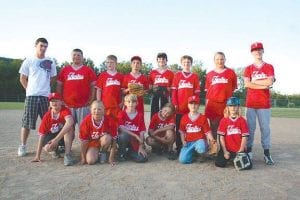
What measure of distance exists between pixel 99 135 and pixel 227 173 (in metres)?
2.33

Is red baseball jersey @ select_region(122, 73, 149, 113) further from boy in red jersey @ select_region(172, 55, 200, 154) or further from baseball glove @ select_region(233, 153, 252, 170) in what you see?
baseball glove @ select_region(233, 153, 252, 170)

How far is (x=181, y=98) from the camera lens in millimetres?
7645

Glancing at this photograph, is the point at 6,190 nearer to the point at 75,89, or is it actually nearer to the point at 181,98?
the point at 75,89

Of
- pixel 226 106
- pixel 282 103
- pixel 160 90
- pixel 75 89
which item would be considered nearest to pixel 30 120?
pixel 75 89

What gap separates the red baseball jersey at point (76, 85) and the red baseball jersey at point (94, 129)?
0.86m

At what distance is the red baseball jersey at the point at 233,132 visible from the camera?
675 cm

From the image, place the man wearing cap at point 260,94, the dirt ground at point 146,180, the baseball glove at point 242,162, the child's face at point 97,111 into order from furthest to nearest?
the man wearing cap at point 260,94 → the child's face at point 97,111 → the baseball glove at point 242,162 → the dirt ground at point 146,180

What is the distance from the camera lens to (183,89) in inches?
300

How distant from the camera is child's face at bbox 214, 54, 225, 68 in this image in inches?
289

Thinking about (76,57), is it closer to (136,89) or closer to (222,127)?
(136,89)

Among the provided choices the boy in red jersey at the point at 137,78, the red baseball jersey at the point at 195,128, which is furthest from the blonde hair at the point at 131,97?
the red baseball jersey at the point at 195,128

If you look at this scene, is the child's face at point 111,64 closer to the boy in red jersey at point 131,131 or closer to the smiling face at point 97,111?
the boy in red jersey at point 131,131

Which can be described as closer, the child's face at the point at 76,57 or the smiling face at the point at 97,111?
the smiling face at the point at 97,111

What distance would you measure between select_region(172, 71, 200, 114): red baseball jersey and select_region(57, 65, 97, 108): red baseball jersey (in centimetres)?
173
